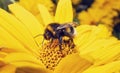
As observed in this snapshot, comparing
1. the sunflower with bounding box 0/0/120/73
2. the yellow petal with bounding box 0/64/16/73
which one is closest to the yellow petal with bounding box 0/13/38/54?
the sunflower with bounding box 0/0/120/73

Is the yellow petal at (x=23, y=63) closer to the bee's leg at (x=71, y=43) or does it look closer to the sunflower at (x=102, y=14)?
the bee's leg at (x=71, y=43)

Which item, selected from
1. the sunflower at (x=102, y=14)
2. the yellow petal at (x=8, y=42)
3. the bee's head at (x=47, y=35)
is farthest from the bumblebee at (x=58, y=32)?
the sunflower at (x=102, y=14)

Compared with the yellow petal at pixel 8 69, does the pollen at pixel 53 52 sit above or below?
above

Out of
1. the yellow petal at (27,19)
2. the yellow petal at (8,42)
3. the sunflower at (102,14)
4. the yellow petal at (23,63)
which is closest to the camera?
the yellow petal at (23,63)

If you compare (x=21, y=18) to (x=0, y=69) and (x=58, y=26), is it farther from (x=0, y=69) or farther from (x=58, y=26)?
(x=0, y=69)

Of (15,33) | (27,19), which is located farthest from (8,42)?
(27,19)

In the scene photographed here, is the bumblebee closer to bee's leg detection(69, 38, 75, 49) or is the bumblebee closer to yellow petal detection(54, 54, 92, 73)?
bee's leg detection(69, 38, 75, 49)

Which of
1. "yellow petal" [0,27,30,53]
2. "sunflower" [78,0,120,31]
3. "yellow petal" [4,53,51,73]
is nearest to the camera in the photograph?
"yellow petal" [4,53,51,73]

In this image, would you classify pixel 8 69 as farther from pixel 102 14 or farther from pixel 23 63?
pixel 102 14
